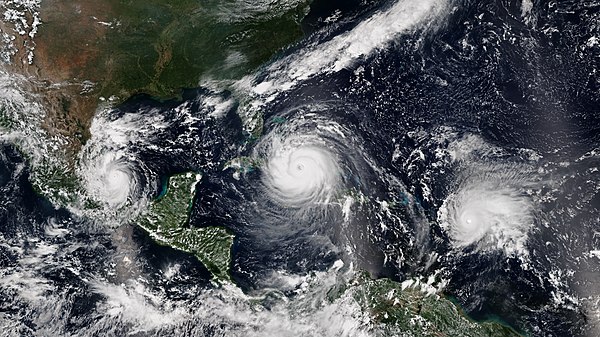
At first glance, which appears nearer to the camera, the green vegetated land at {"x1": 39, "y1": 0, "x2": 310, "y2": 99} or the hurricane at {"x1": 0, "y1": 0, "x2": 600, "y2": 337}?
the hurricane at {"x1": 0, "y1": 0, "x2": 600, "y2": 337}

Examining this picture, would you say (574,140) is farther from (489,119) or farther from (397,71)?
(397,71)

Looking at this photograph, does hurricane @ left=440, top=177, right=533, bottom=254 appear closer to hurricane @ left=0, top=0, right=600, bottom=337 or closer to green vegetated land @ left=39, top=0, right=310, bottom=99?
hurricane @ left=0, top=0, right=600, bottom=337

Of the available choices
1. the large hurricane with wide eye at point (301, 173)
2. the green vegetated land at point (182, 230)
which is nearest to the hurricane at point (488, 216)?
the large hurricane with wide eye at point (301, 173)

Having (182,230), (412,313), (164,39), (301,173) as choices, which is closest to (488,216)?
(412,313)

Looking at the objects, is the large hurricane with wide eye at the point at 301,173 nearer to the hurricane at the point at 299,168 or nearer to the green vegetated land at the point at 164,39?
the hurricane at the point at 299,168

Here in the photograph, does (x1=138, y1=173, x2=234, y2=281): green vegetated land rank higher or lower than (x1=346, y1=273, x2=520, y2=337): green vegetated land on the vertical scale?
higher

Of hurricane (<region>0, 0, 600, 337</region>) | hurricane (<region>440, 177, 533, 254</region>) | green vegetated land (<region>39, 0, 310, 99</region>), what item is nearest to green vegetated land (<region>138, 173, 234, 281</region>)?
hurricane (<region>0, 0, 600, 337</region>)

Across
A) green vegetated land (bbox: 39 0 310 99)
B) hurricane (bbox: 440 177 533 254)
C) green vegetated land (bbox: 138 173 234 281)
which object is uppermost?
green vegetated land (bbox: 39 0 310 99)

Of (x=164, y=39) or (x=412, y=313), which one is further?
(x=164, y=39)

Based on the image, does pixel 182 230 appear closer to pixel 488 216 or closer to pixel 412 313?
pixel 412 313
